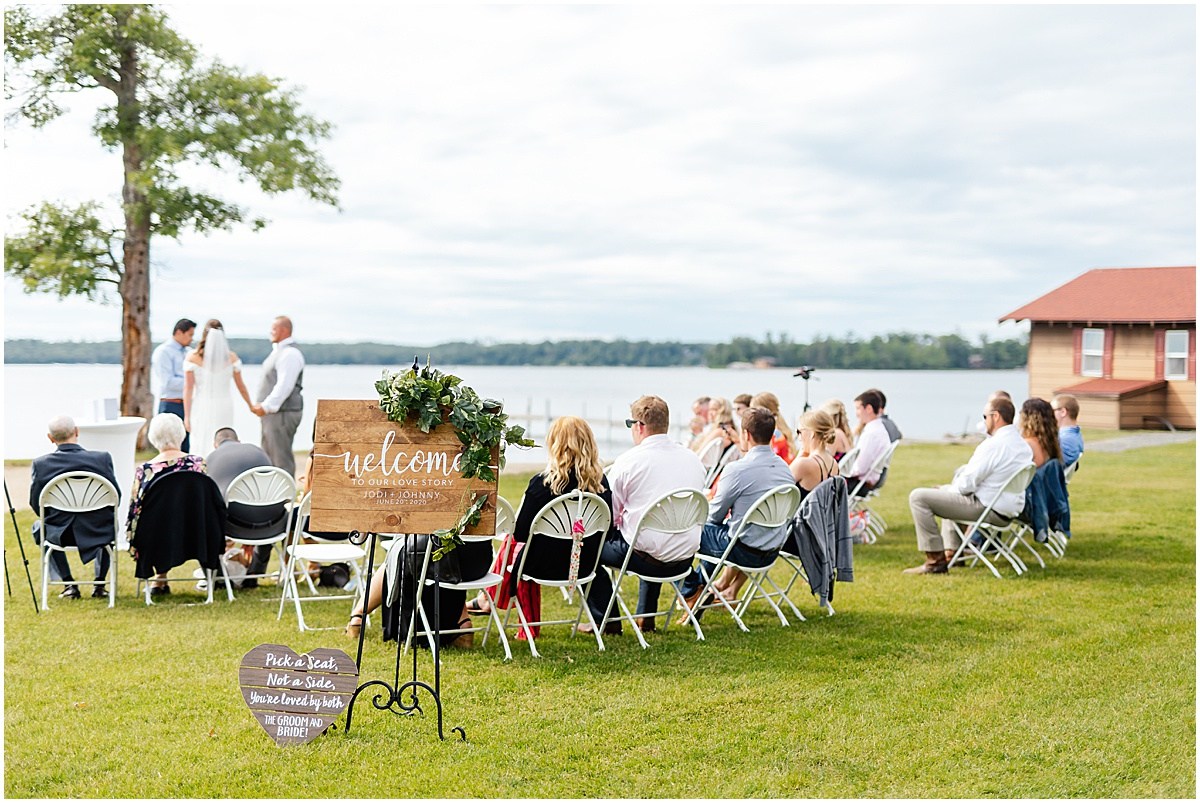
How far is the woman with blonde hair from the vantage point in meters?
8.37

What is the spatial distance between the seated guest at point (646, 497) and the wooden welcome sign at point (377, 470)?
183 centimetres

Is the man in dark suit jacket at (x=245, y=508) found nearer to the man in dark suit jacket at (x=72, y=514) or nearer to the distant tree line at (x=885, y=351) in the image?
the man in dark suit jacket at (x=72, y=514)

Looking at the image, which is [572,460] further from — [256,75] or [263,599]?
[256,75]

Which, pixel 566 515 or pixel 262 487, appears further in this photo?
pixel 262 487

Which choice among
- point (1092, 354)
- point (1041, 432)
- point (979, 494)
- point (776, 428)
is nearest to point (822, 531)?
point (979, 494)

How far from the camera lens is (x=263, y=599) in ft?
23.9

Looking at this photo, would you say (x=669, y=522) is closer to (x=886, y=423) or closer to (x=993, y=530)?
(x=993, y=530)

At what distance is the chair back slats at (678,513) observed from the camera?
609cm

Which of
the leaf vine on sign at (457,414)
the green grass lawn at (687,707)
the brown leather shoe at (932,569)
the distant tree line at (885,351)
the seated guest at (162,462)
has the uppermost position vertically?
the distant tree line at (885,351)

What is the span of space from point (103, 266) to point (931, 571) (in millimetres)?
14749

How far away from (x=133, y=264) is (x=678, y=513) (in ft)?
48.8

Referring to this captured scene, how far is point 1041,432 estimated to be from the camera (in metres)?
8.41

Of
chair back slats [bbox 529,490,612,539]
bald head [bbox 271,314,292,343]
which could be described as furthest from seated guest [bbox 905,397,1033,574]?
bald head [bbox 271,314,292,343]

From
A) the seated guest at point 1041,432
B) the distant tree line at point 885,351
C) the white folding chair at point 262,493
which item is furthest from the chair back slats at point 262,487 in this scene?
the distant tree line at point 885,351
